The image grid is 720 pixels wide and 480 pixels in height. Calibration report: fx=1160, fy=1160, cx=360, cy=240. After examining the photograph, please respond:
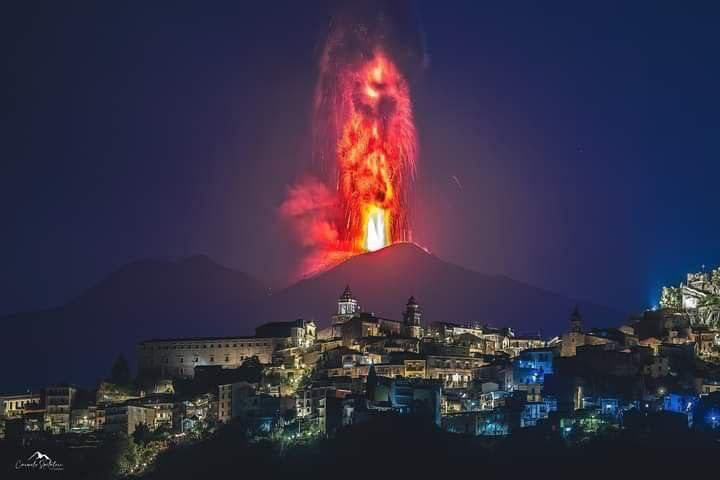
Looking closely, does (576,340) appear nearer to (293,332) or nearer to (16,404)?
(293,332)

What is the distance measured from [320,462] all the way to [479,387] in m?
14.4

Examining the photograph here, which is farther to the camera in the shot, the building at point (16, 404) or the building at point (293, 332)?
the building at point (293, 332)

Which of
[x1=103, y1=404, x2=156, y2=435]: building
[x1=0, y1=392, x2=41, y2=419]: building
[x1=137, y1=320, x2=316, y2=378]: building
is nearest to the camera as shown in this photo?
[x1=103, y1=404, x2=156, y2=435]: building

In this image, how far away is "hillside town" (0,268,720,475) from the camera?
2532 inches

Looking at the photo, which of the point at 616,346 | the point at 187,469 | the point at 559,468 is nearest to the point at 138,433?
the point at 187,469

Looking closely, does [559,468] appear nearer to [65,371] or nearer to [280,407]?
[280,407]

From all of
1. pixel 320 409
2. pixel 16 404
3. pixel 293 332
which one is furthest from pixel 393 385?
pixel 16 404

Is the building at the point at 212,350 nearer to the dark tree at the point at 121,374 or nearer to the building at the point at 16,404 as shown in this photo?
the dark tree at the point at 121,374

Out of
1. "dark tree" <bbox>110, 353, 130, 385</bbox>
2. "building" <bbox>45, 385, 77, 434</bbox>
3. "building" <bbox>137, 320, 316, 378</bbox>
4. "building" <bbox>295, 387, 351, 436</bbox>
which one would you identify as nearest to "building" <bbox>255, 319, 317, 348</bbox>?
"building" <bbox>137, 320, 316, 378</bbox>

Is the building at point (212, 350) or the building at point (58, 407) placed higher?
the building at point (212, 350)

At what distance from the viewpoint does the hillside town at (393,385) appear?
211ft

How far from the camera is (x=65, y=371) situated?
134625 mm

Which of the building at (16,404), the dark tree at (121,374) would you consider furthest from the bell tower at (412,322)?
the building at (16,404)

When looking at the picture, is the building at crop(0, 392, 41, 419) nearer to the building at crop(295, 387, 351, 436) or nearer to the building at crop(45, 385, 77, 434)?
the building at crop(45, 385, 77, 434)
